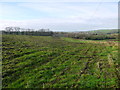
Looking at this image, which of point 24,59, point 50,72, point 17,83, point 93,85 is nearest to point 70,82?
point 93,85

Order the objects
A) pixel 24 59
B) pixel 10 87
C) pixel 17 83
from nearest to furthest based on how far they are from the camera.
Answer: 1. pixel 10 87
2. pixel 17 83
3. pixel 24 59

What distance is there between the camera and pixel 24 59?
12.2m

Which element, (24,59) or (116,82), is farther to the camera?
(24,59)

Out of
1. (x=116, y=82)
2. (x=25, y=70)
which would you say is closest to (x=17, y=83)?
(x=25, y=70)

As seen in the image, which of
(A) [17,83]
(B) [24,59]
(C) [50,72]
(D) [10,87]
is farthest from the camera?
(B) [24,59]

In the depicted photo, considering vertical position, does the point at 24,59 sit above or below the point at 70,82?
above

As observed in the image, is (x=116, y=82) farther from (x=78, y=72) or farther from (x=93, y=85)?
(x=78, y=72)

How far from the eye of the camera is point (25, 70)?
379 inches

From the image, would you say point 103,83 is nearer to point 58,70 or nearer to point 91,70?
point 91,70

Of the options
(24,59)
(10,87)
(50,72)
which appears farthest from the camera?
(24,59)

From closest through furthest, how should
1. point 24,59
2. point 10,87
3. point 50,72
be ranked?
point 10,87 → point 50,72 → point 24,59

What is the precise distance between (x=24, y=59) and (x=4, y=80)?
4.52 m

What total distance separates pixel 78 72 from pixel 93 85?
2.30 metres

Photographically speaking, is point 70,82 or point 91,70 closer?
point 70,82
